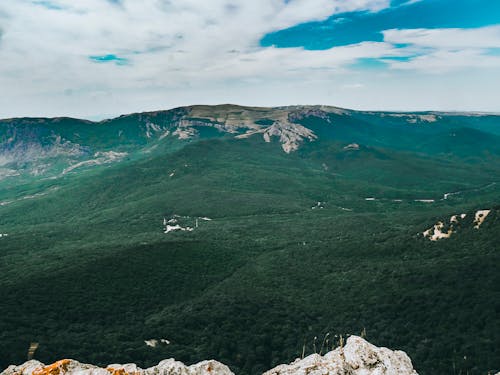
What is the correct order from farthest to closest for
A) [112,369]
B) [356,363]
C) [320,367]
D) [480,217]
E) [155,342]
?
1. [480,217]
2. [155,342]
3. [356,363]
4. [320,367]
5. [112,369]

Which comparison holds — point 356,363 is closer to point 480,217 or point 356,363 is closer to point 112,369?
point 112,369

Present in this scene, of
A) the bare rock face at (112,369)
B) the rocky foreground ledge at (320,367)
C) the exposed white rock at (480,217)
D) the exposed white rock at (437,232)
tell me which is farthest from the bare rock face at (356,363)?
the exposed white rock at (480,217)

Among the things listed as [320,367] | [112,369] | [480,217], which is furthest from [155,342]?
[480,217]

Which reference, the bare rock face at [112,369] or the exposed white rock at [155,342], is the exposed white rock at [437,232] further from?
the bare rock face at [112,369]

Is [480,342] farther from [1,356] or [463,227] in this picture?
[1,356]

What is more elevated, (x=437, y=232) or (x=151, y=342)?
(x=437, y=232)

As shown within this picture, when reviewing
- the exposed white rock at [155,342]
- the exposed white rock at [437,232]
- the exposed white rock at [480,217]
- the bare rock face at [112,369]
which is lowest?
the exposed white rock at [155,342]
